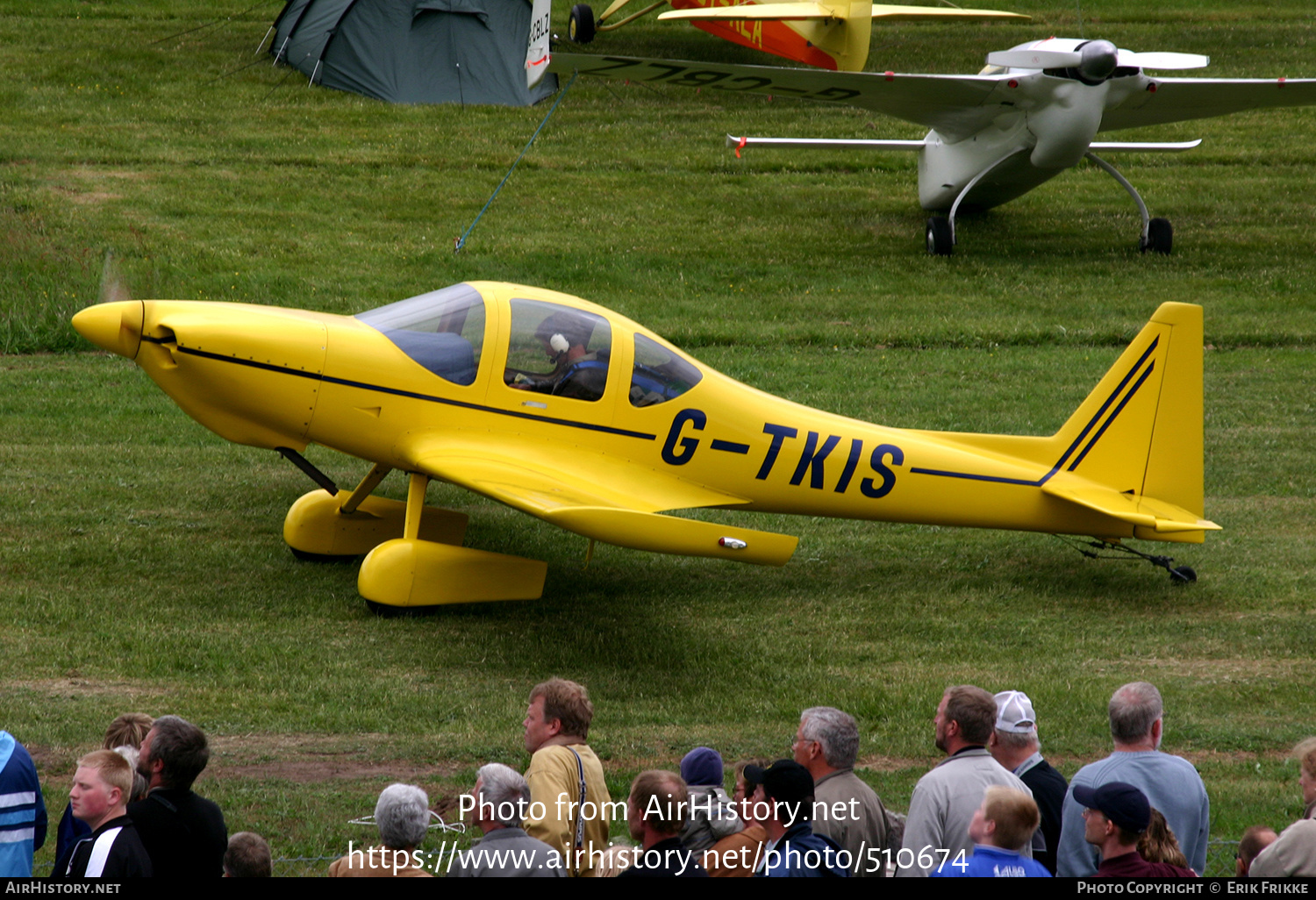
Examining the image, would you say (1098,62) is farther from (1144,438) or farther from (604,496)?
(604,496)

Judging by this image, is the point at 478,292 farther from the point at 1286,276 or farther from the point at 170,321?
the point at 1286,276

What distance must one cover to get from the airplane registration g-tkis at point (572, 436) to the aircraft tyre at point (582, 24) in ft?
64.7

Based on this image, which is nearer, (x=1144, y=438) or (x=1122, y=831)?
(x=1122, y=831)

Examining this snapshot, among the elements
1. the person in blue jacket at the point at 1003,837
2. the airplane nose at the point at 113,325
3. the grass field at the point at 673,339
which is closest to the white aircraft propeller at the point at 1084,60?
the grass field at the point at 673,339

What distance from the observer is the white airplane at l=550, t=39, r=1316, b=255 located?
18.2m

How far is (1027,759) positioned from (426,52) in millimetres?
23170

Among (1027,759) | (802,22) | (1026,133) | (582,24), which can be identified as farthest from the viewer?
(582,24)

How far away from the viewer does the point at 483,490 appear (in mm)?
8992

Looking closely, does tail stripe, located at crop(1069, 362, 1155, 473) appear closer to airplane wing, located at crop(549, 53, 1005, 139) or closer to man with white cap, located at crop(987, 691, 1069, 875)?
A: man with white cap, located at crop(987, 691, 1069, 875)

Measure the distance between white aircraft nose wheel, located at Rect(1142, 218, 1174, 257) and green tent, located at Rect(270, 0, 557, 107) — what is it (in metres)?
12.4

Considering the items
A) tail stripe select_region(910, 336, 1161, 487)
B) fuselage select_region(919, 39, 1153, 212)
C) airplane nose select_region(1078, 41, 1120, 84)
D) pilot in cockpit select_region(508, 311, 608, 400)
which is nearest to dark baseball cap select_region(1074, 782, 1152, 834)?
pilot in cockpit select_region(508, 311, 608, 400)

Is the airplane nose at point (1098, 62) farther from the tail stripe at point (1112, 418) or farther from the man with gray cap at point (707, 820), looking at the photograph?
the man with gray cap at point (707, 820)

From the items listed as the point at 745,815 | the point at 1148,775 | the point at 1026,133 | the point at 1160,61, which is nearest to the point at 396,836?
the point at 745,815

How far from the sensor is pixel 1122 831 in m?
4.50
